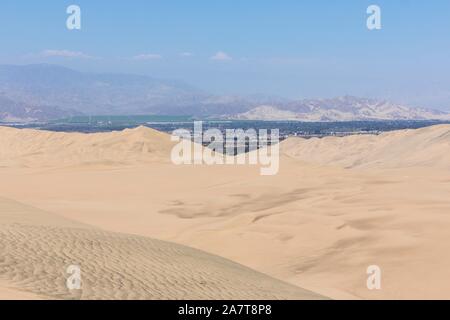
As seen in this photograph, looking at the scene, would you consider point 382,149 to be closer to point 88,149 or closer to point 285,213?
point 88,149

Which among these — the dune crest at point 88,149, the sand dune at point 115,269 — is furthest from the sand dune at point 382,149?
the sand dune at point 115,269

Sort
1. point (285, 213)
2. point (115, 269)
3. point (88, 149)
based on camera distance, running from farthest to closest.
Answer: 1. point (88, 149)
2. point (285, 213)
3. point (115, 269)

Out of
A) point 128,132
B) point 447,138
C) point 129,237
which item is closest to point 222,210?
point 129,237

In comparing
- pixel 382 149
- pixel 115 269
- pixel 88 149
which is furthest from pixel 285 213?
pixel 382 149

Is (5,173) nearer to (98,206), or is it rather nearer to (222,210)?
(98,206)

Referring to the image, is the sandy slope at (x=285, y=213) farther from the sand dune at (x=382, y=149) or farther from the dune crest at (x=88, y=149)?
the sand dune at (x=382, y=149)

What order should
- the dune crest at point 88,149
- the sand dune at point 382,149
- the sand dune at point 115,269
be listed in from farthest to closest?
1. the sand dune at point 382,149
2. the dune crest at point 88,149
3. the sand dune at point 115,269
